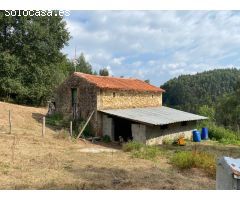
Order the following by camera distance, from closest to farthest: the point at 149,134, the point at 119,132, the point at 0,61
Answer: the point at 149,134 < the point at 119,132 < the point at 0,61

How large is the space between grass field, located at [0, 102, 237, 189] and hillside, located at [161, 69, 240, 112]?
83682 mm

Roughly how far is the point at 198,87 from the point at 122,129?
101 metres

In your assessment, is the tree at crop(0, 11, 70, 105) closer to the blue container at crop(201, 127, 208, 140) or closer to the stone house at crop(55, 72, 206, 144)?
the stone house at crop(55, 72, 206, 144)

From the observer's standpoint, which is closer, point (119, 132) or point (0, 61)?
point (119, 132)

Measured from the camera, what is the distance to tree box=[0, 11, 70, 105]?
3359 cm

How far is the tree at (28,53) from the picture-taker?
33.6 meters

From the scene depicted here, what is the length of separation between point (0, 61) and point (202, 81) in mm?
105493

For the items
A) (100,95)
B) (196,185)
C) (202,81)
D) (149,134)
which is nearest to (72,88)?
(100,95)

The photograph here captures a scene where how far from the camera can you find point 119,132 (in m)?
25.2

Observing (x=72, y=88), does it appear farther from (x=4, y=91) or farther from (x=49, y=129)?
(x=4, y=91)

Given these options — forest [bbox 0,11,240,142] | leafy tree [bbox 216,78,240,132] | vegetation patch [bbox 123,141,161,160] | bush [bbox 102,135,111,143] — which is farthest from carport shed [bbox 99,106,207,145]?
leafy tree [bbox 216,78,240,132]

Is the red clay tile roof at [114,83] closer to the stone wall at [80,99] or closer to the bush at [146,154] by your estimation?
the stone wall at [80,99]

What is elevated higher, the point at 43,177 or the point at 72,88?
the point at 72,88

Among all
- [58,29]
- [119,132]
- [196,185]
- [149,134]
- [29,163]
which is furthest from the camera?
[58,29]
